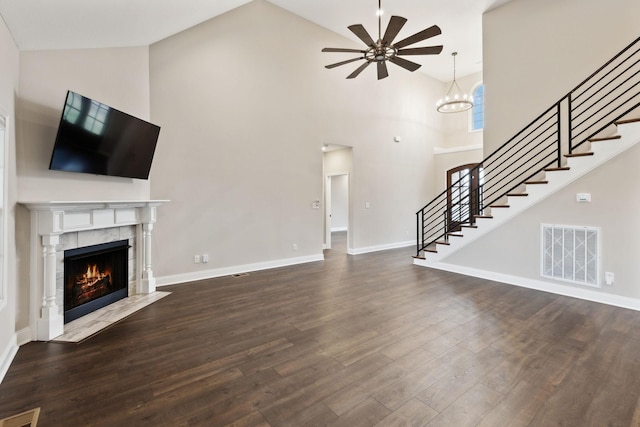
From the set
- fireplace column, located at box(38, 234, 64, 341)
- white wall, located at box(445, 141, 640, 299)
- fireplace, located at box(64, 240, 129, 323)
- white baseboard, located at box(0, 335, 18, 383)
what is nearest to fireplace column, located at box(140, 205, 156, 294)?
fireplace, located at box(64, 240, 129, 323)

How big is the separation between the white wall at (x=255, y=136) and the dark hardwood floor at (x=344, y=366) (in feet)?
5.24

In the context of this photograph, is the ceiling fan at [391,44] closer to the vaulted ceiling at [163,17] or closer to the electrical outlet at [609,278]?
the vaulted ceiling at [163,17]

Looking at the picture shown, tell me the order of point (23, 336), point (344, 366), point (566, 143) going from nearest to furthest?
point (344, 366) < point (23, 336) < point (566, 143)

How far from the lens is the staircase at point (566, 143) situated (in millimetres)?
3943

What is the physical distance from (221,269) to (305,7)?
5.43m

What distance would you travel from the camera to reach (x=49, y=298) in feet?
9.92

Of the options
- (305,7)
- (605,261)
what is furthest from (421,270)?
(305,7)

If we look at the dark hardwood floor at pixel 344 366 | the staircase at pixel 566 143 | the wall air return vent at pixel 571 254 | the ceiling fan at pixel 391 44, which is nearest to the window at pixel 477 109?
the staircase at pixel 566 143

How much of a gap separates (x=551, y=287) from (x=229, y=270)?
17.3 ft

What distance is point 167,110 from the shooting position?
469 cm

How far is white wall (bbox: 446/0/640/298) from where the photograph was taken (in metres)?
3.89

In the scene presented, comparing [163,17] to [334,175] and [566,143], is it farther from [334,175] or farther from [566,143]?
[566,143]

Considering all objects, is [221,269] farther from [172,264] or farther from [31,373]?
[31,373]

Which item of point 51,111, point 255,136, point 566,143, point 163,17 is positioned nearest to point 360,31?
point 163,17
